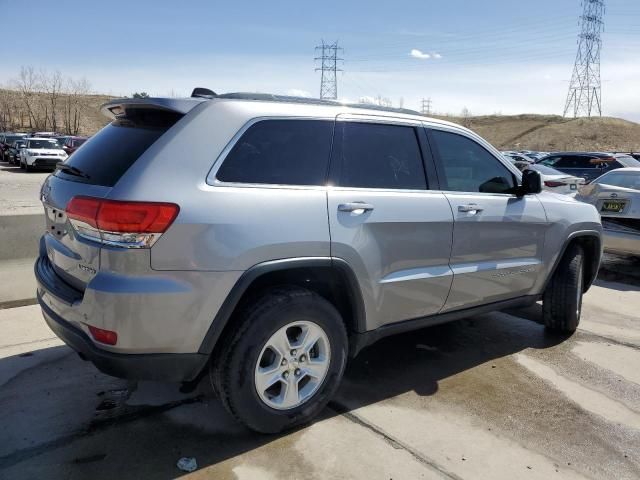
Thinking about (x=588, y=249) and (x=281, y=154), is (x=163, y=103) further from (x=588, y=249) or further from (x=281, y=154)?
(x=588, y=249)

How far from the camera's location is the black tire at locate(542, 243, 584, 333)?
4887 millimetres

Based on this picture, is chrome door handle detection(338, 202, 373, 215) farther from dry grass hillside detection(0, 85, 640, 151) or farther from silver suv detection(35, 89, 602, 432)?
dry grass hillside detection(0, 85, 640, 151)

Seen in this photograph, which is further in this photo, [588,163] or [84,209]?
[588,163]

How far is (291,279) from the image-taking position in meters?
3.11

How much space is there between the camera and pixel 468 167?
409 cm

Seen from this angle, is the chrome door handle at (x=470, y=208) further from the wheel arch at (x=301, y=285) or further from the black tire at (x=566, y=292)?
the black tire at (x=566, y=292)

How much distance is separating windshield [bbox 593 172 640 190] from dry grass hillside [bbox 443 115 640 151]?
63780 millimetres

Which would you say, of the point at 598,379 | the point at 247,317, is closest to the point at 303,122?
the point at 247,317

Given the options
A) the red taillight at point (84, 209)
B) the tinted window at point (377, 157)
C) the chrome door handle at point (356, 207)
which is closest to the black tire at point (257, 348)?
the chrome door handle at point (356, 207)

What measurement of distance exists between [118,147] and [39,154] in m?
26.3

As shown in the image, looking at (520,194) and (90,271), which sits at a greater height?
(520,194)

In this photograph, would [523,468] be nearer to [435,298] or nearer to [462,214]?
[435,298]

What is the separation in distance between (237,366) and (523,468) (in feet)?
5.42

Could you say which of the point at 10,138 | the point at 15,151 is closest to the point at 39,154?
the point at 15,151
